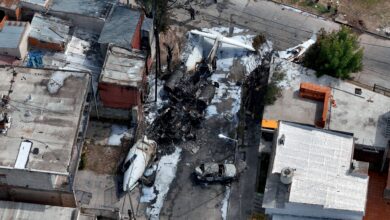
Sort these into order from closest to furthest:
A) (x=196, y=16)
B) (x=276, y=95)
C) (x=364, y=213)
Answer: (x=364, y=213) < (x=276, y=95) < (x=196, y=16)

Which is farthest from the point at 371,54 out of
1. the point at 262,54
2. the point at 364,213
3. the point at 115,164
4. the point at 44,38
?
the point at 44,38

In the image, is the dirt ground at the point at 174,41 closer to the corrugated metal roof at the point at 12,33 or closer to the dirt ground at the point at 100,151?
the dirt ground at the point at 100,151

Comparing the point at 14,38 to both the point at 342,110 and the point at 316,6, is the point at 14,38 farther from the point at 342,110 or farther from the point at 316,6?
the point at 316,6

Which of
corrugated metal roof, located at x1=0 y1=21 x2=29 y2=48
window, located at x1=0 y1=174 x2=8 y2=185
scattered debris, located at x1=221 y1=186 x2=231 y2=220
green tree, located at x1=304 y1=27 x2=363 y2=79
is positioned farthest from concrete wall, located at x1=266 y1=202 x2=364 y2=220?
corrugated metal roof, located at x1=0 y1=21 x2=29 y2=48

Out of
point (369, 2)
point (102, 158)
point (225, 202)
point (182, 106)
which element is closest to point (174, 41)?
point (182, 106)

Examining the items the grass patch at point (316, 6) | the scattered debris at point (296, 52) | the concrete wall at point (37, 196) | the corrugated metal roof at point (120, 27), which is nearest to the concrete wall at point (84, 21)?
the corrugated metal roof at point (120, 27)

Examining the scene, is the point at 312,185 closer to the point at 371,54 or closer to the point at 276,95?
the point at 276,95
